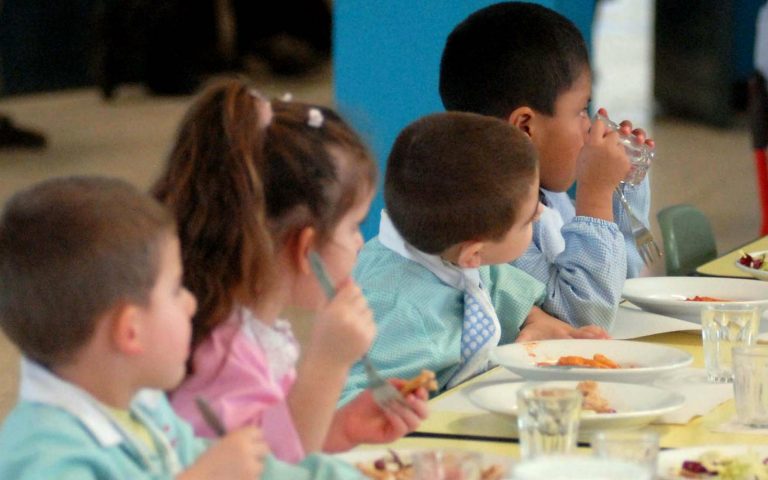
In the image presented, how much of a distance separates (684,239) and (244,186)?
201 centimetres

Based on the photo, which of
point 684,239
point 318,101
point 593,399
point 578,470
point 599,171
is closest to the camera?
point 578,470

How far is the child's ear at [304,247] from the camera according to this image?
1.71 meters

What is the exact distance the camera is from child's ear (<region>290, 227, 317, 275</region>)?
1.71 metres

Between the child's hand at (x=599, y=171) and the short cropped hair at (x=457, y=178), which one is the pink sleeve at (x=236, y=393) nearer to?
the short cropped hair at (x=457, y=178)

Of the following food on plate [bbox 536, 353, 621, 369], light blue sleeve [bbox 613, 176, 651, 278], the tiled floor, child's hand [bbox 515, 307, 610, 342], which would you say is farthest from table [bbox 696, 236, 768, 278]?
the tiled floor

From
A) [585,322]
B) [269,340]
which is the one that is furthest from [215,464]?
[585,322]

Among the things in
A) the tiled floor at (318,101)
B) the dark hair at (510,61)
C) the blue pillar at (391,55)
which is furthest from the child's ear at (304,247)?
the tiled floor at (318,101)

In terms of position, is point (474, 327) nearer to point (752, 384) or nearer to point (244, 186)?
point (752, 384)

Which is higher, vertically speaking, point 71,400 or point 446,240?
point 71,400

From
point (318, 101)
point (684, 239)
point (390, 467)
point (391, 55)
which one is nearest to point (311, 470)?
point (390, 467)

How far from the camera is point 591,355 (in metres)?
2.10

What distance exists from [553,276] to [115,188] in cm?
139

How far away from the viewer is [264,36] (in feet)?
44.2

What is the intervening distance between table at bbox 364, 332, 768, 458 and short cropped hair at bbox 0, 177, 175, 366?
52cm
